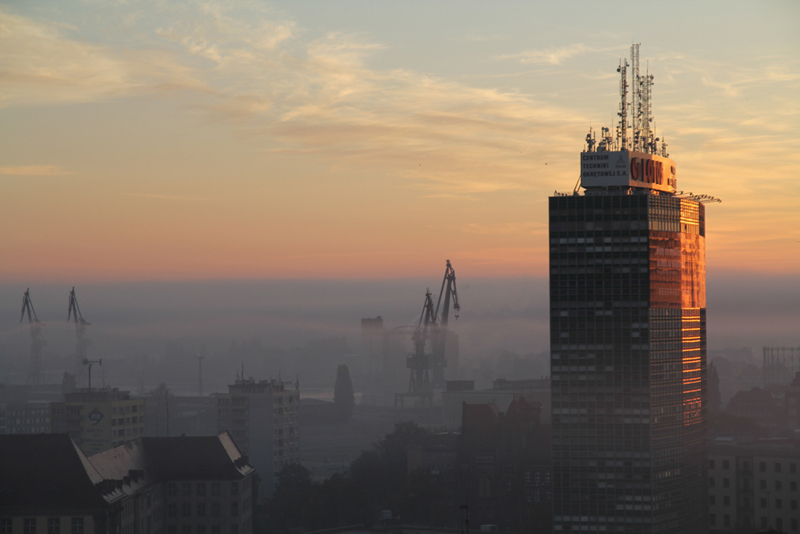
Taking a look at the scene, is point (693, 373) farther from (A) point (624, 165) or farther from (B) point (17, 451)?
(B) point (17, 451)

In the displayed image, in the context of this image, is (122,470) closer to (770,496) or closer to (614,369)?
(614,369)

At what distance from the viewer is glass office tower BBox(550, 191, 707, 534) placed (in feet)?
536

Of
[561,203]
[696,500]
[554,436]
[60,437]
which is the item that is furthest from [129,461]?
[696,500]

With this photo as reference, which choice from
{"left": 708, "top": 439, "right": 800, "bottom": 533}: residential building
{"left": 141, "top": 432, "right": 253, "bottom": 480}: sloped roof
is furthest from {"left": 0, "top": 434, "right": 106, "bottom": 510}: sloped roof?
{"left": 708, "top": 439, "right": 800, "bottom": 533}: residential building

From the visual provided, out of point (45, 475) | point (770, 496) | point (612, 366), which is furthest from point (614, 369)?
point (45, 475)

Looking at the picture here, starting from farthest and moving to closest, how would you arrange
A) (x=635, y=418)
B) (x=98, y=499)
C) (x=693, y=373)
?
(x=693, y=373) → (x=635, y=418) → (x=98, y=499)

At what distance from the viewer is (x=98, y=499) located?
148 meters

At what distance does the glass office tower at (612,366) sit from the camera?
163 meters

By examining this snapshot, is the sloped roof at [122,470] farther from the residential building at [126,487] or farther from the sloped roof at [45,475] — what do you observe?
the sloped roof at [45,475]

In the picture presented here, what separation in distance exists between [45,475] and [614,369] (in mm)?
84434

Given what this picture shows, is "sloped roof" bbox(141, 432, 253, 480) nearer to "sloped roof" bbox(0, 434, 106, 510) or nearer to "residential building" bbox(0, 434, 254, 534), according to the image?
"residential building" bbox(0, 434, 254, 534)

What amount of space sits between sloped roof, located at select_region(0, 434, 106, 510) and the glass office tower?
68.9 meters

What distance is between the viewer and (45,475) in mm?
148375

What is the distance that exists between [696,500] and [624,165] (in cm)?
5476
